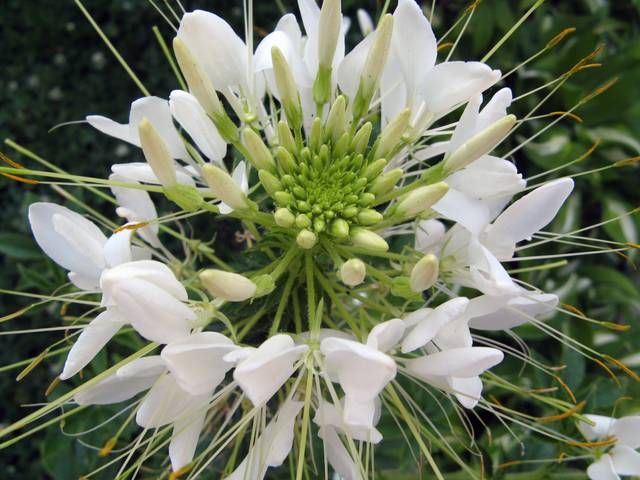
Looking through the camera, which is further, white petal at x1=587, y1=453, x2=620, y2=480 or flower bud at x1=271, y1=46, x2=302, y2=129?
white petal at x1=587, y1=453, x2=620, y2=480

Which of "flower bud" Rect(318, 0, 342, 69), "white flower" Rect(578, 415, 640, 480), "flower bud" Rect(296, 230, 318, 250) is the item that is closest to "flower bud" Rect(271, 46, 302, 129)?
"flower bud" Rect(318, 0, 342, 69)

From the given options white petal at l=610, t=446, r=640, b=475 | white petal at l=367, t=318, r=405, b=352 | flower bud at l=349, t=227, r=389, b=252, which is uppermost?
flower bud at l=349, t=227, r=389, b=252

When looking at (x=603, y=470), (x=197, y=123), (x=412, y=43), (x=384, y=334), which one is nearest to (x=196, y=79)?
(x=197, y=123)

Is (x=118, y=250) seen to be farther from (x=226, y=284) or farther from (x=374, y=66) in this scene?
(x=374, y=66)

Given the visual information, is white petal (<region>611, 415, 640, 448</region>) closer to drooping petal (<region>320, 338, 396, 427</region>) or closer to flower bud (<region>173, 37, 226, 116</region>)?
drooping petal (<region>320, 338, 396, 427</region>)

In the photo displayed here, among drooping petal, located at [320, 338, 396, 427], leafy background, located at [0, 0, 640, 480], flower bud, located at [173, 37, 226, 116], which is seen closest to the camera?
drooping petal, located at [320, 338, 396, 427]

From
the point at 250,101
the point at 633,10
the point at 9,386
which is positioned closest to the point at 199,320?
the point at 250,101

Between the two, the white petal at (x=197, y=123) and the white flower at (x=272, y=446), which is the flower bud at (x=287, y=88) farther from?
the white flower at (x=272, y=446)
